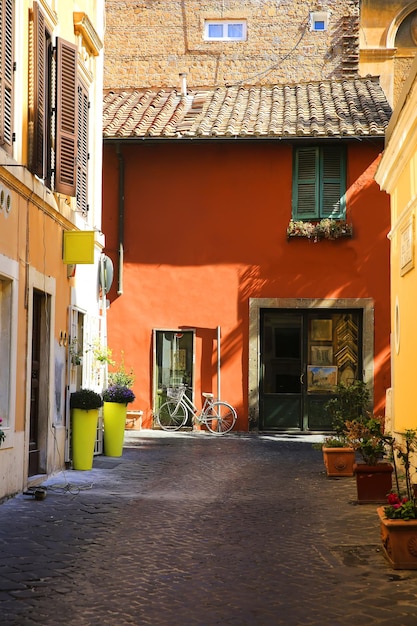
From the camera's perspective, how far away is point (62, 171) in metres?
11.7

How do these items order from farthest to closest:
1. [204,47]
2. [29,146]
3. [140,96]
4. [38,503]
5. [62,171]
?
[204,47], [140,96], [62,171], [29,146], [38,503]

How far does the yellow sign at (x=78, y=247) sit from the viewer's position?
12391mm

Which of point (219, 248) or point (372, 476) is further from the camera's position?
point (219, 248)

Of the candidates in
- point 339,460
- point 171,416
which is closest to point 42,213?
point 339,460

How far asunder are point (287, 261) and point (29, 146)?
946 centimetres

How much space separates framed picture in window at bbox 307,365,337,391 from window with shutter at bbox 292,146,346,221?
2.94 metres

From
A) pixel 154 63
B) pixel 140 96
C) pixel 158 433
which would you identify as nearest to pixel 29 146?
pixel 158 433

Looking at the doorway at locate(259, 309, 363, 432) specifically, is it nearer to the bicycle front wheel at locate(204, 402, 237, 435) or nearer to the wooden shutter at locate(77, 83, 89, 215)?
the bicycle front wheel at locate(204, 402, 237, 435)

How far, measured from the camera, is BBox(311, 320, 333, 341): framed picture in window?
755 inches

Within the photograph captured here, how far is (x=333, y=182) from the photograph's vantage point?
765 inches

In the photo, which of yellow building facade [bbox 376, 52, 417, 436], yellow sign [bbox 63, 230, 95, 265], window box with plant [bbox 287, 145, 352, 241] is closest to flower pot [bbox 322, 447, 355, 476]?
yellow building facade [bbox 376, 52, 417, 436]

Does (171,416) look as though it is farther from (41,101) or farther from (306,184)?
(41,101)

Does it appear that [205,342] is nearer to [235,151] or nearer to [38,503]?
[235,151]

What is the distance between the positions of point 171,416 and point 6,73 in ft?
35.0
